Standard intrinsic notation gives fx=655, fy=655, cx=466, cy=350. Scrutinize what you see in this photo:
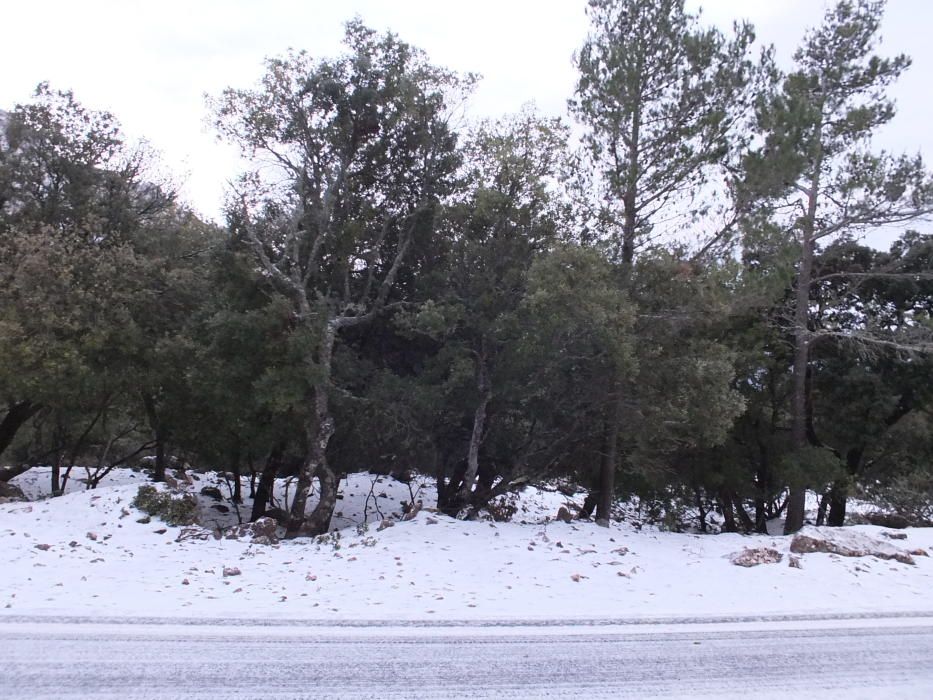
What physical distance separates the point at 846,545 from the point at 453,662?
6.67m

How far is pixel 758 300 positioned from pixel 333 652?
395 inches

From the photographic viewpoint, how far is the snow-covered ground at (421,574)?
18.8 ft

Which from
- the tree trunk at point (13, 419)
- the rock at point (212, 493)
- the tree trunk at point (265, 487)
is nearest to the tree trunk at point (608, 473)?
the tree trunk at point (265, 487)

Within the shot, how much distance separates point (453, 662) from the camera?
14.4 ft

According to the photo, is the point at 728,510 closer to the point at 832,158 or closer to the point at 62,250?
the point at 832,158

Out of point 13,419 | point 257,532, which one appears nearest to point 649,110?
point 257,532

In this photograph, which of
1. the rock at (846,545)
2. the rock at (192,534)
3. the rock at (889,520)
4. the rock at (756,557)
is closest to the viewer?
the rock at (756,557)

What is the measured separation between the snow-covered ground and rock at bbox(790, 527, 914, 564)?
0.72 ft

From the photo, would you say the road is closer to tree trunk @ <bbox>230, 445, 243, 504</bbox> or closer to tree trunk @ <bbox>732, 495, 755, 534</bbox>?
tree trunk @ <bbox>230, 445, 243, 504</bbox>

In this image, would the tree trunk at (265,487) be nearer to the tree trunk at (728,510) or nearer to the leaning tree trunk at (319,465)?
the leaning tree trunk at (319,465)

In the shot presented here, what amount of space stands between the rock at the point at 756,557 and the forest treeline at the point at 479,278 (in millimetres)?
3055

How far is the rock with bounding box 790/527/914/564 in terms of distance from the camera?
330 inches

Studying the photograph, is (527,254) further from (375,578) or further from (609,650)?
(609,650)

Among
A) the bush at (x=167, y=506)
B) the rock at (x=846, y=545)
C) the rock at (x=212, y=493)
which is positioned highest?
the rock at (x=846, y=545)
